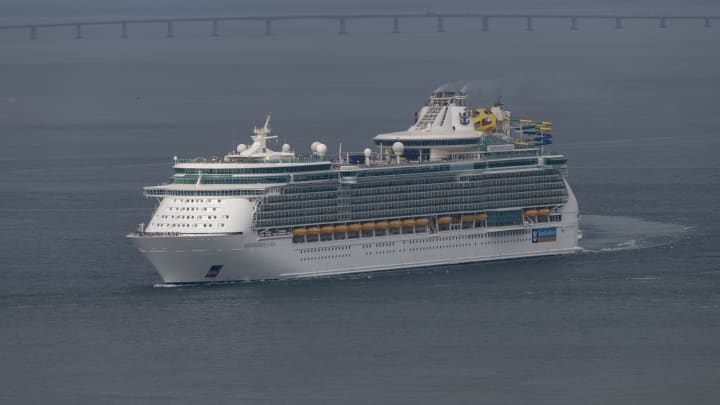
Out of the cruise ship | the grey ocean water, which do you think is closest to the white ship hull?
the cruise ship

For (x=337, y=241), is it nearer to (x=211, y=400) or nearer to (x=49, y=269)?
(x=49, y=269)

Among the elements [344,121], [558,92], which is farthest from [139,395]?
[558,92]

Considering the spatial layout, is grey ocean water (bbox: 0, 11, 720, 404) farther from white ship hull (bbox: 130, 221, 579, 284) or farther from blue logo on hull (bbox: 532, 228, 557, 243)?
blue logo on hull (bbox: 532, 228, 557, 243)

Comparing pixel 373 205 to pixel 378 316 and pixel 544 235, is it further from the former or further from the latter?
pixel 378 316

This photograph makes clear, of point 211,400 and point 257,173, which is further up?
point 257,173

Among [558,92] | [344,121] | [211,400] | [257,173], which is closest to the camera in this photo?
[211,400]

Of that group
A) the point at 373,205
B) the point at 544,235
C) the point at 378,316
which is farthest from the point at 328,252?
the point at 544,235
